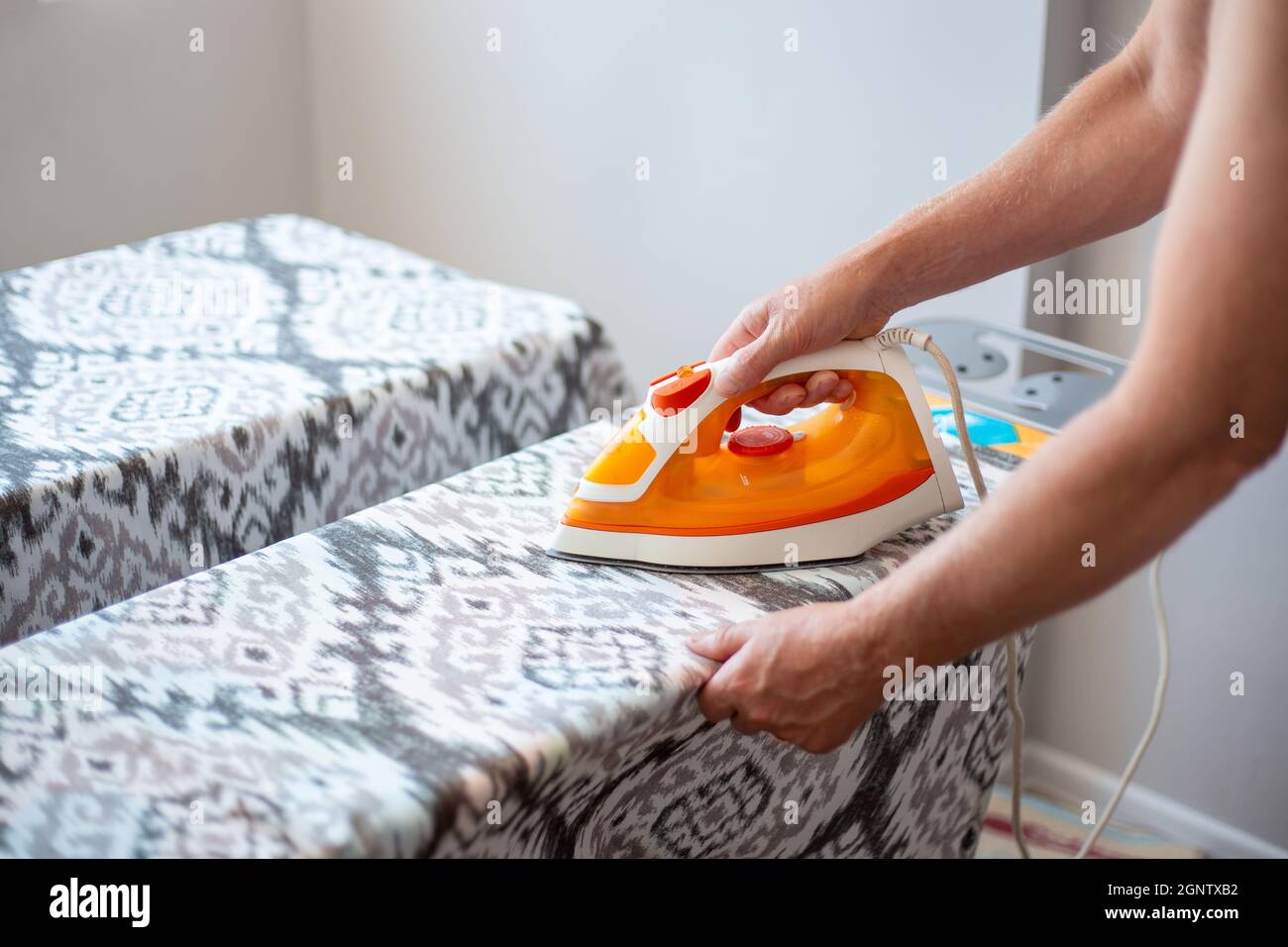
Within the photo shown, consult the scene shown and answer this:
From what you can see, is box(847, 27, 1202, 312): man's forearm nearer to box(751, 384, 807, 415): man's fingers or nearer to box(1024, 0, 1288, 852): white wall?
box(751, 384, 807, 415): man's fingers

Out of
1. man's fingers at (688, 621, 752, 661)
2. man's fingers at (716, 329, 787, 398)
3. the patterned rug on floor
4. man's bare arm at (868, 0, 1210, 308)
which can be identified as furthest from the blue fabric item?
the patterned rug on floor

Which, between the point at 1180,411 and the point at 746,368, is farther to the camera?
the point at 746,368

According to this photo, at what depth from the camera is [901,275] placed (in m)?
1.12

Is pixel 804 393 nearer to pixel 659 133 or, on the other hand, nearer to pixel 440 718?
pixel 440 718

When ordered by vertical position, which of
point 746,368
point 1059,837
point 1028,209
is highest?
point 1028,209

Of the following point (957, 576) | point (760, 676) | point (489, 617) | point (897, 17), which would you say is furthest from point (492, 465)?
point (897, 17)

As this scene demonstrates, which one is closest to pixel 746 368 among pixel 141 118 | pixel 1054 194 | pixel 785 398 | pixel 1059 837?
pixel 785 398

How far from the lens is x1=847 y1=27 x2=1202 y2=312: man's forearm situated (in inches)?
42.4

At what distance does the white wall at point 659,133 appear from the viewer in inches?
69.9

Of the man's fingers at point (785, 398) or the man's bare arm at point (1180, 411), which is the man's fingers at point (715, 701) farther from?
the man's fingers at point (785, 398)

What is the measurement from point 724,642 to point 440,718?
0.21 meters

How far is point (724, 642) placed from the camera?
910mm
